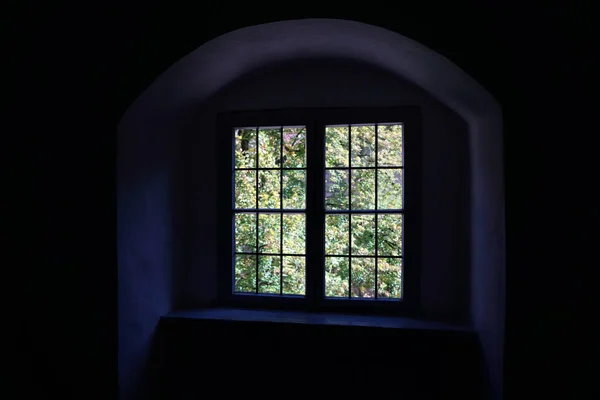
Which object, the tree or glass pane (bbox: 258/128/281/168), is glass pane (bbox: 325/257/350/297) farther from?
glass pane (bbox: 258/128/281/168)

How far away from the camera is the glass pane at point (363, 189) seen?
6.91 meters

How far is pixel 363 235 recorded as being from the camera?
21.7ft

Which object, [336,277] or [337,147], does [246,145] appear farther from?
[336,277]

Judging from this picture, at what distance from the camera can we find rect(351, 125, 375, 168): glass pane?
22.4 feet

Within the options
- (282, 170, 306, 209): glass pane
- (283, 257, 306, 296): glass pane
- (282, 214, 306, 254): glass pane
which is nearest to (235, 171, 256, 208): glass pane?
(282, 170, 306, 209): glass pane

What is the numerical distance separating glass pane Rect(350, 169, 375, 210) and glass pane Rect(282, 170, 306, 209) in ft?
2.99

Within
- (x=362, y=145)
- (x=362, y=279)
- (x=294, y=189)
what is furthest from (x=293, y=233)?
(x=362, y=145)

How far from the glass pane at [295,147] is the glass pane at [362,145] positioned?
0.91 m

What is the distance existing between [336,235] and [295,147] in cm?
166

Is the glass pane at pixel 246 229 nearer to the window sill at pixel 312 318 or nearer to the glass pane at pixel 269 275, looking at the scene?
the glass pane at pixel 269 275
